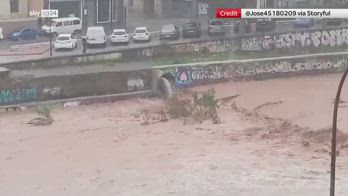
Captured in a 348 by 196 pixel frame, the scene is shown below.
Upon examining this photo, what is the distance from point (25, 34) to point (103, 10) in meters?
8.82

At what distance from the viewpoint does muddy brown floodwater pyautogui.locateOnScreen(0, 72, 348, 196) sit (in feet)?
49.3

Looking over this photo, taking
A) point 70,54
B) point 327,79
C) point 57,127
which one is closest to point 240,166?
point 57,127

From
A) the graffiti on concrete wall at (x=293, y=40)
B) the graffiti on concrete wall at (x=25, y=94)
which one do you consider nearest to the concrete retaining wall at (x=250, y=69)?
the graffiti on concrete wall at (x=293, y=40)

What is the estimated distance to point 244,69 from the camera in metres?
36.9

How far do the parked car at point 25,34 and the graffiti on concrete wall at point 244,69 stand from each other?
57.2ft

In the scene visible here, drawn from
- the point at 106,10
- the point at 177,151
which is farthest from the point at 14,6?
the point at 177,151

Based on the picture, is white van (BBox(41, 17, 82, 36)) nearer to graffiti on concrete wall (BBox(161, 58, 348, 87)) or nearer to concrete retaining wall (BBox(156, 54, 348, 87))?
concrete retaining wall (BBox(156, 54, 348, 87))

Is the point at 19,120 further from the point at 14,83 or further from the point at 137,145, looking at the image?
the point at 137,145

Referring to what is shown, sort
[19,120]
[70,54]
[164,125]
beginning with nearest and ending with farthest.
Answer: [164,125]
[19,120]
[70,54]

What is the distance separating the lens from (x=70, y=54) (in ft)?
135

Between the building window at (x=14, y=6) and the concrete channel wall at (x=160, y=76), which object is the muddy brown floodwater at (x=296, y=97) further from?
the building window at (x=14, y=6)

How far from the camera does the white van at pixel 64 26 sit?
50.2m

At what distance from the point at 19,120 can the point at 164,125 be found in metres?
7.31

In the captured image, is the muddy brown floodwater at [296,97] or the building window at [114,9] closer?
the muddy brown floodwater at [296,97]
